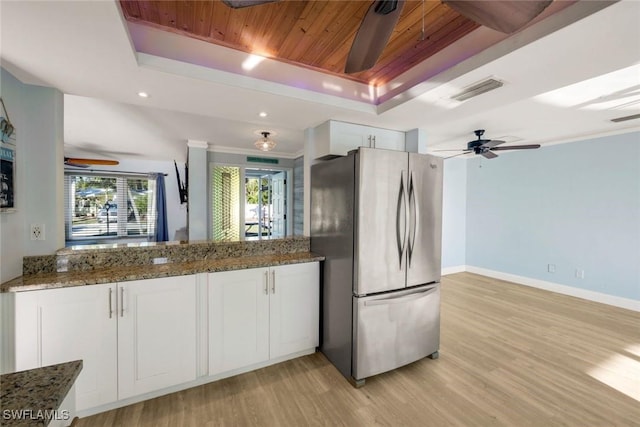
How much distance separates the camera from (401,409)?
188cm

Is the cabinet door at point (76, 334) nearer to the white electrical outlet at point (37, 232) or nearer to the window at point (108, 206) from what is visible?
the white electrical outlet at point (37, 232)

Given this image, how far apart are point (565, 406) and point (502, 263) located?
3.65 m

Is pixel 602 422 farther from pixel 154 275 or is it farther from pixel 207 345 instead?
pixel 154 275

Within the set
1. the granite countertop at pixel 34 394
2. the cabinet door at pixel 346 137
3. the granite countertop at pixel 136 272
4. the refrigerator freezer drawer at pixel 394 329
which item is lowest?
the refrigerator freezer drawer at pixel 394 329

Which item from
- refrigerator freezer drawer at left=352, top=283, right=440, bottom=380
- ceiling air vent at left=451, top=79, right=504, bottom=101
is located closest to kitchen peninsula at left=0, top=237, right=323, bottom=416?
refrigerator freezer drawer at left=352, top=283, right=440, bottom=380

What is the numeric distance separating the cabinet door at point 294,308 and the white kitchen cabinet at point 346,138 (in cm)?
120

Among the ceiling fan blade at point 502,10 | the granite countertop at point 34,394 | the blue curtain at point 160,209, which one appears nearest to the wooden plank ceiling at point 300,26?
the ceiling fan blade at point 502,10

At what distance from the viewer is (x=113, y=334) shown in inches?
70.1

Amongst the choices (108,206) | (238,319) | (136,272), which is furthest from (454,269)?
(108,206)

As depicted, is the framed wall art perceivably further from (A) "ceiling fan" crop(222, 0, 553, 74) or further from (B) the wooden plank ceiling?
(A) "ceiling fan" crop(222, 0, 553, 74)

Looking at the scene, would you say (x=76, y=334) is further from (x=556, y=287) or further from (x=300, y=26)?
(x=556, y=287)

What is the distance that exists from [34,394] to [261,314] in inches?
64.7

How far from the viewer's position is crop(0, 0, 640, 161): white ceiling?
1.32 meters

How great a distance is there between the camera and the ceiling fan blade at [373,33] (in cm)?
113
